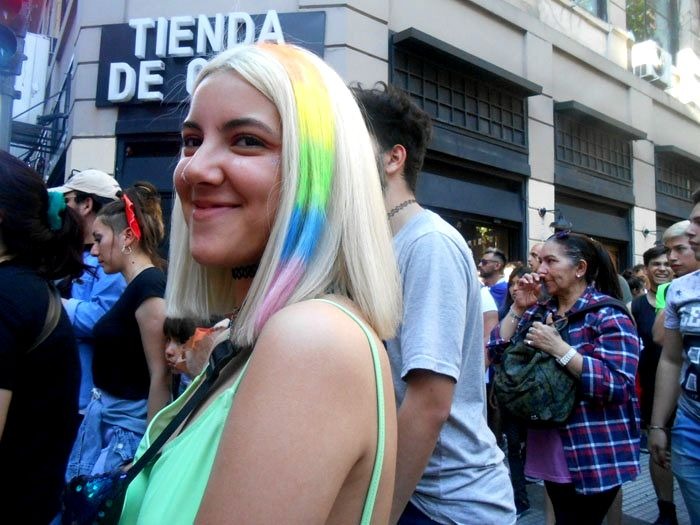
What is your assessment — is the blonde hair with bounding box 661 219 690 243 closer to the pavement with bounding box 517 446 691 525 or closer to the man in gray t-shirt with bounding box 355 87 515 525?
the pavement with bounding box 517 446 691 525

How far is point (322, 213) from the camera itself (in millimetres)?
1082

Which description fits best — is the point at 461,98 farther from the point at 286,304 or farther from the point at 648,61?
the point at 286,304

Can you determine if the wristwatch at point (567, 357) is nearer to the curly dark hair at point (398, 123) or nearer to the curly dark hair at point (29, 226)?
the curly dark hair at point (398, 123)

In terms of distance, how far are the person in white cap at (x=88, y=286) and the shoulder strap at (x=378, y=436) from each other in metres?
1.97

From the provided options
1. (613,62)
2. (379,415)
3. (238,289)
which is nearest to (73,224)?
(238,289)

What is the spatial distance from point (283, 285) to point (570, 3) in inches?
477

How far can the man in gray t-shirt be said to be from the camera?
1.68m

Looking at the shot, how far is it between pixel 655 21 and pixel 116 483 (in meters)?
16.4

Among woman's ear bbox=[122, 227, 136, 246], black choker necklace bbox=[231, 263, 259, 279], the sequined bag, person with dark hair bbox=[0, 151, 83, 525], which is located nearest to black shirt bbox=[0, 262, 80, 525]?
person with dark hair bbox=[0, 151, 83, 525]

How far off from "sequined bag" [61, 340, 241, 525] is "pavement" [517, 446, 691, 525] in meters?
4.30

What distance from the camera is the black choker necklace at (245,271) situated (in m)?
1.20

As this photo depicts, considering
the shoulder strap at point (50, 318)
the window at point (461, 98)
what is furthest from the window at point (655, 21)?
the shoulder strap at point (50, 318)

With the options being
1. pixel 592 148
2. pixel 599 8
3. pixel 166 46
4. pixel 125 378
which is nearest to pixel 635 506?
pixel 125 378

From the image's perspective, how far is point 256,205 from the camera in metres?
1.10
